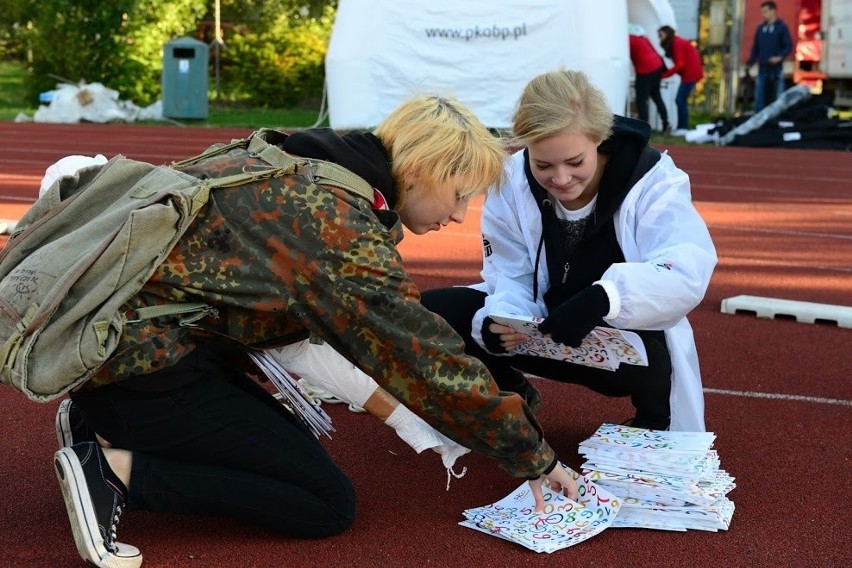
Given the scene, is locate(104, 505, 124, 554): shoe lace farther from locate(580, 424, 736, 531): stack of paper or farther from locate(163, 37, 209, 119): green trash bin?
locate(163, 37, 209, 119): green trash bin

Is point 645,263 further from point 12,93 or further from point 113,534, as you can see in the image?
point 12,93

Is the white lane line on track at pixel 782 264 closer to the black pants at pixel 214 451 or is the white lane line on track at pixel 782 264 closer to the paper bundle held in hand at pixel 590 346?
the paper bundle held in hand at pixel 590 346

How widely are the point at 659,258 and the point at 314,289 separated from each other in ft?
3.95

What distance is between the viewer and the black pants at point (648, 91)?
1827cm

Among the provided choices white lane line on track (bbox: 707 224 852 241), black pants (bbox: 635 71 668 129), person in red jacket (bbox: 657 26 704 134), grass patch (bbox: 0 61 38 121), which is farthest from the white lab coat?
grass patch (bbox: 0 61 38 121)

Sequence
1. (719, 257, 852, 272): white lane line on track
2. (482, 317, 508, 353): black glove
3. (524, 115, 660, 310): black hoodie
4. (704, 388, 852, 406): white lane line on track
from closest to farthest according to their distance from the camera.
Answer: (524, 115, 660, 310): black hoodie
(482, 317, 508, 353): black glove
(704, 388, 852, 406): white lane line on track
(719, 257, 852, 272): white lane line on track

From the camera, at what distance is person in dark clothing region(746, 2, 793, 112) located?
64.0ft

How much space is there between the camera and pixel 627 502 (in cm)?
337

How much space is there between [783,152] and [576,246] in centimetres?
1340

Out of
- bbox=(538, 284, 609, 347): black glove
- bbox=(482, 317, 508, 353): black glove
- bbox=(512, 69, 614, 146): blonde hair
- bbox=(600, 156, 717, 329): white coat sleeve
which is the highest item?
bbox=(512, 69, 614, 146): blonde hair

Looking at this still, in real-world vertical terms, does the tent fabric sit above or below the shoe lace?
above

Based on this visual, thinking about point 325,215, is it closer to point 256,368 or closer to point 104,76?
point 256,368

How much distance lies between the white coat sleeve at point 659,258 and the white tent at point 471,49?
12.5 meters

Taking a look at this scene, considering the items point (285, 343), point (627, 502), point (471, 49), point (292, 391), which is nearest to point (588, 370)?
point (627, 502)
